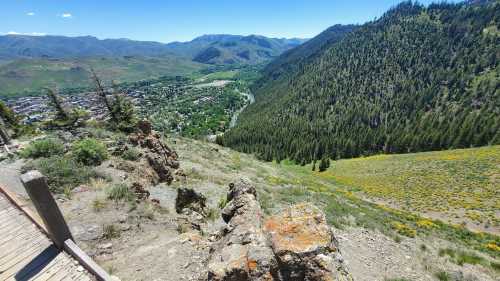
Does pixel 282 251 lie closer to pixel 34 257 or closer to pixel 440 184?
pixel 34 257

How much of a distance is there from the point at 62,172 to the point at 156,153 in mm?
6894

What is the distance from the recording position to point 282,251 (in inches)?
222

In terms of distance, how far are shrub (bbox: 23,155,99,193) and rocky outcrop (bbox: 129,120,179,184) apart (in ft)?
13.7

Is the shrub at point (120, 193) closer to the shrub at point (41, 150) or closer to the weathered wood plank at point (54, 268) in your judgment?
the weathered wood plank at point (54, 268)

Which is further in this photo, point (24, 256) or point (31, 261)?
point (24, 256)

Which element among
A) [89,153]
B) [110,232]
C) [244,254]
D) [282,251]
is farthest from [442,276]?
[89,153]

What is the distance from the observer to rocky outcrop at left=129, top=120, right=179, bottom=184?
1664cm

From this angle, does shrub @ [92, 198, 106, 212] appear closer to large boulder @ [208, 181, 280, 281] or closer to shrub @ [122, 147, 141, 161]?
large boulder @ [208, 181, 280, 281]

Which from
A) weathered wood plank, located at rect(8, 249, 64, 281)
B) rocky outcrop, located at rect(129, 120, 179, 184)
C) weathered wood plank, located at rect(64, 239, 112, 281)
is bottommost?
rocky outcrop, located at rect(129, 120, 179, 184)

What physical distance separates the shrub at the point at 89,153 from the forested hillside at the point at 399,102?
67331mm

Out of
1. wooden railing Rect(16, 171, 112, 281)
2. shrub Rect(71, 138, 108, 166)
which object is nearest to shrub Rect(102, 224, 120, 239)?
wooden railing Rect(16, 171, 112, 281)

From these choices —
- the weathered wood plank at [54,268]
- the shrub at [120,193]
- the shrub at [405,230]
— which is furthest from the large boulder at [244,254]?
the shrub at [405,230]

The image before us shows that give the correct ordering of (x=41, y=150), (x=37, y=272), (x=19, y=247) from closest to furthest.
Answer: (x=37, y=272)
(x=19, y=247)
(x=41, y=150)


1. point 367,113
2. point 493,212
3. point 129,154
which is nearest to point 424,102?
point 367,113
